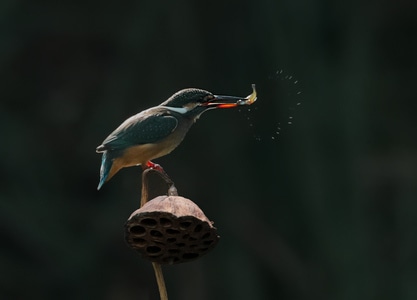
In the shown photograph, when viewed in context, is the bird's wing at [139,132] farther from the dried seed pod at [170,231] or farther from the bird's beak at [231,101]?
the dried seed pod at [170,231]

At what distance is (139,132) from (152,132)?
0.04 m

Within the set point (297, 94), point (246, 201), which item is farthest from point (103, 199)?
point (297, 94)

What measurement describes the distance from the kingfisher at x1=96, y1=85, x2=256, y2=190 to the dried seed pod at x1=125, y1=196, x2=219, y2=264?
0.48 meters

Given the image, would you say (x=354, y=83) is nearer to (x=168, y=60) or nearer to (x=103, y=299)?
(x=168, y=60)

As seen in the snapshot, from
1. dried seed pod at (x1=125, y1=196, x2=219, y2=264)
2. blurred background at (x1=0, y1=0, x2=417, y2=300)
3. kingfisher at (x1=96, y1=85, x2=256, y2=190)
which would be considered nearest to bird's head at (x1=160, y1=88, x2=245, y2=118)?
kingfisher at (x1=96, y1=85, x2=256, y2=190)

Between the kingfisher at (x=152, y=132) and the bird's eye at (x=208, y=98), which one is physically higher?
the bird's eye at (x=208, y=98)

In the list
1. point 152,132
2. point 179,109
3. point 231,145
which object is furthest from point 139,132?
point 231,145

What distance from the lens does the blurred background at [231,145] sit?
7.32 meters

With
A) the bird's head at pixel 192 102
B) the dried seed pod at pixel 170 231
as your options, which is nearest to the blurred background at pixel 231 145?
the bird's head at pixel 192 102

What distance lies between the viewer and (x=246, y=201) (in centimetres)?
762

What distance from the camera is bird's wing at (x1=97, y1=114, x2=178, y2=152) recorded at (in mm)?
2887

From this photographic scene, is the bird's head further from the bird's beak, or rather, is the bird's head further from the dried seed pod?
the dried seed pod

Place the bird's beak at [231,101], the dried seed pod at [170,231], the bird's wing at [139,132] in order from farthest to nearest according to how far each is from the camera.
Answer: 1. the bird's wing at [139,132]
2. the bird's beak at [231,101]
3. the dried seed pod at [170,231]

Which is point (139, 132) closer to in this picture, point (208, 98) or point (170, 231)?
point (208, 98)
